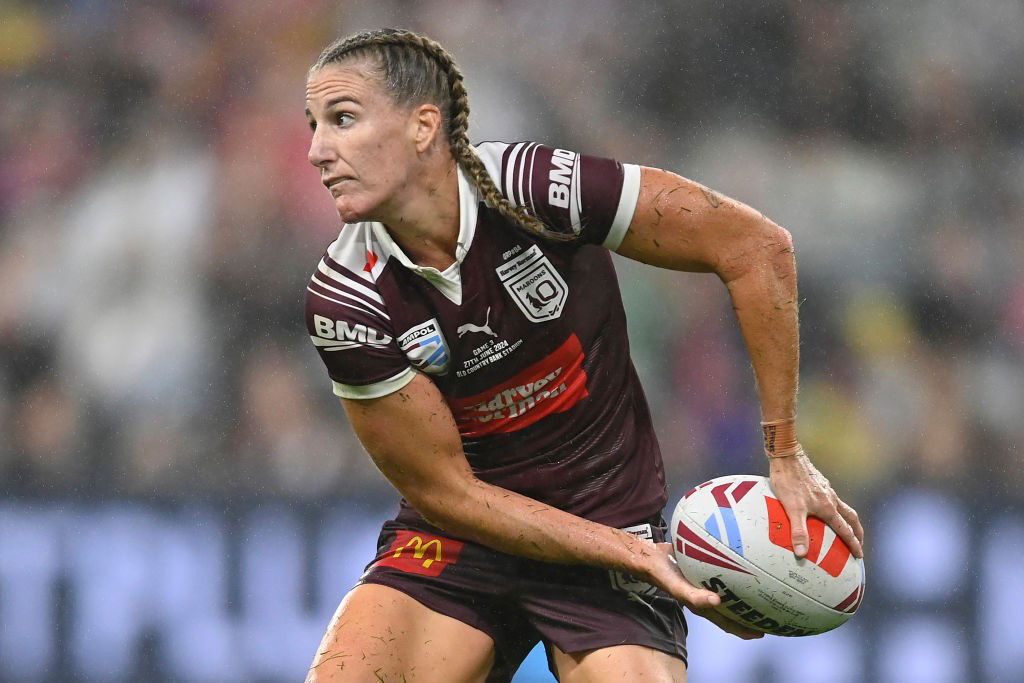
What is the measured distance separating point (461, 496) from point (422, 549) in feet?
0.73

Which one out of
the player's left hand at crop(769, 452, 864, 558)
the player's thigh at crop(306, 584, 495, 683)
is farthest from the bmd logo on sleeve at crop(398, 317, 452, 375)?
the player's left hand at crop(769, 452, 864, 558)

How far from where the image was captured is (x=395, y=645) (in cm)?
275

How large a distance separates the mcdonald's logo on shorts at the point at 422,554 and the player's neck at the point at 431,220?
62cm

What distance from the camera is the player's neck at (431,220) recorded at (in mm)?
2738

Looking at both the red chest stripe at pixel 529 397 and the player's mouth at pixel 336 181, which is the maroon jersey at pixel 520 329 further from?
the player's mouth at pixel 336 181

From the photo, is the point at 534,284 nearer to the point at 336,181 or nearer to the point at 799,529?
the point at 336,181

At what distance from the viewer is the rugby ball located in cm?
261

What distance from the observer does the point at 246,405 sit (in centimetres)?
545

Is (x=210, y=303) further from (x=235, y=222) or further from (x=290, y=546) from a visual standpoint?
(x=290, y=546)

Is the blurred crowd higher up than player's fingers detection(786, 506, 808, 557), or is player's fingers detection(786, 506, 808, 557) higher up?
the blurred crowd

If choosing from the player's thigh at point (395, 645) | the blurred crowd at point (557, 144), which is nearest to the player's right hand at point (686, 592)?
the player's thigh at point (395, 645)

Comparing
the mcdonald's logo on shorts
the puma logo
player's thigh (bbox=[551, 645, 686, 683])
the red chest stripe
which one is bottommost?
player's thigh (bbox=[551, 645, 686, 683])

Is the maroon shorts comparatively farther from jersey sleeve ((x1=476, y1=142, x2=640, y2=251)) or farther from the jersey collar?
jersey sleeve ((x1=476, y1=142, x2=640, y2=251))

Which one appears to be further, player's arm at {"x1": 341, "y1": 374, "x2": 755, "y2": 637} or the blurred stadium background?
the blurred stadium background
